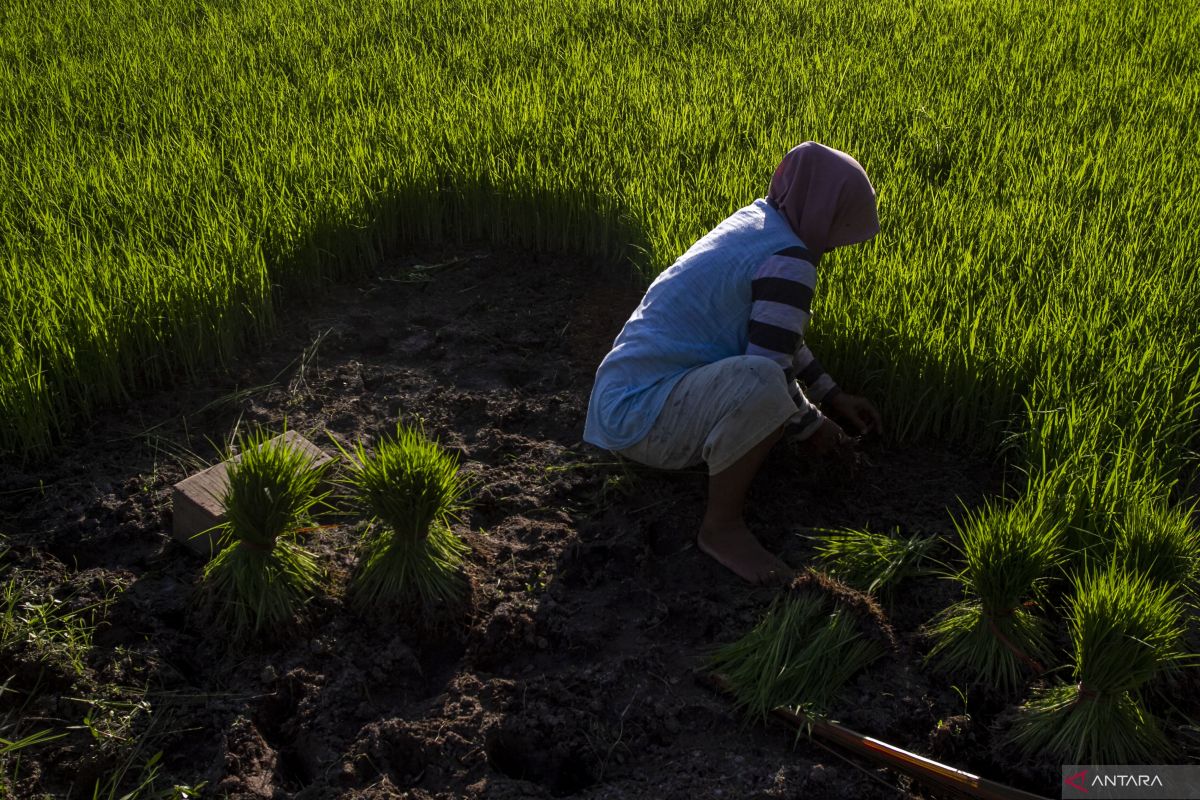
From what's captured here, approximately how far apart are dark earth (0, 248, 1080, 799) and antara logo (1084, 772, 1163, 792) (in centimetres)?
11

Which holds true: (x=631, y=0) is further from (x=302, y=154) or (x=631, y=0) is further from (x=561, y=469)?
(x=561, y=469)

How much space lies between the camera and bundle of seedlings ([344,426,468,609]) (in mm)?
2348

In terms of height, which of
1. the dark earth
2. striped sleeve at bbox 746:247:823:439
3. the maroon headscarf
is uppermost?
the maroon headscarf

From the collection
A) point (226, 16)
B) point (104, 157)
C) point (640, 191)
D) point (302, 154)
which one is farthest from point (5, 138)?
point (640, 191)

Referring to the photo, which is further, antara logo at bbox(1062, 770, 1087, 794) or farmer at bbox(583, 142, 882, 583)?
farmer at bbox(583, 142, 882, 583)

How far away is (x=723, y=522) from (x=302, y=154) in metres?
2.37

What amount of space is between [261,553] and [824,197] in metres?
1.52

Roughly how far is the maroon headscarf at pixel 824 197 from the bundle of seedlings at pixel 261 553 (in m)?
1.29

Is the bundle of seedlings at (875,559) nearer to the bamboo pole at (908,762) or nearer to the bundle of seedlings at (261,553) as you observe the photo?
the bamboo pole at (908,762)

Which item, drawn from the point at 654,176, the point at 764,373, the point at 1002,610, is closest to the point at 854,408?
the point at 764,373

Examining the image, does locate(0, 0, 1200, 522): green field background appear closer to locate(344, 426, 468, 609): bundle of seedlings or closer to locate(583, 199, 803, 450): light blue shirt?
locate(583, 199, 803, 450): light blue shirt

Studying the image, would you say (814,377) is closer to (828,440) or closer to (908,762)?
(828,440)

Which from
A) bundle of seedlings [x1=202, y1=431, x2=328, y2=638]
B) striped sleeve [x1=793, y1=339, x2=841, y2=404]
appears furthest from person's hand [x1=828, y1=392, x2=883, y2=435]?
bundle of seedlings [x1=202, y1=431, x2=328, y2=638]

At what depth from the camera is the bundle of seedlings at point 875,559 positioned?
2.38 metres
